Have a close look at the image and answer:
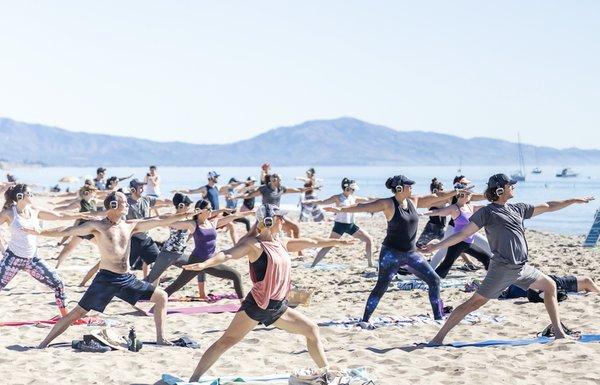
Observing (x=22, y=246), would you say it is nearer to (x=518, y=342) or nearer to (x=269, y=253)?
(x=269, y=253)

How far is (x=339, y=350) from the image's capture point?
31.0 ft

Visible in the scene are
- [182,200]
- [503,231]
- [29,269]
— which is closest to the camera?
[503,231]

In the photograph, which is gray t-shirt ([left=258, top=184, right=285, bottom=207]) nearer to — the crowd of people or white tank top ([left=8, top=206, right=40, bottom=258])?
the crowd of people

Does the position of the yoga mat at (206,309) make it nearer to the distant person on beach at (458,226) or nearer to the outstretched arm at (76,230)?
the outstretched arm at (76,230)

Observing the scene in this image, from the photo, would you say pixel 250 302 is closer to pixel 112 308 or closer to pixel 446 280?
pixel 112 308

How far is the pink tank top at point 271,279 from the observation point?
7195 millimetres

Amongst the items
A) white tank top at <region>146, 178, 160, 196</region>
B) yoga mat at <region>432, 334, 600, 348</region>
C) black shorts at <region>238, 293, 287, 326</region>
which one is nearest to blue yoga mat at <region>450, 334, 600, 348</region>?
yoga mat at <region>432, 334, 600, 348</region>

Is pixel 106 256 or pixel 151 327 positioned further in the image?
pixel 151 327

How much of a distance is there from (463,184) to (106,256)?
663cm

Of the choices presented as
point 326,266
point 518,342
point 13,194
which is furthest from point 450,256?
point 13,194

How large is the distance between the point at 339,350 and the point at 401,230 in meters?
1.78

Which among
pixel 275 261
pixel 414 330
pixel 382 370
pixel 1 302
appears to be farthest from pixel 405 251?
pixel 1 302

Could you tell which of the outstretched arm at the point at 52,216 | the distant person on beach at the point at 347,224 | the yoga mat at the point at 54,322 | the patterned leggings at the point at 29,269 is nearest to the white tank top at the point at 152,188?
the distant person on beach at the point at 347,224

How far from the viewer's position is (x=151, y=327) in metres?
11.0
